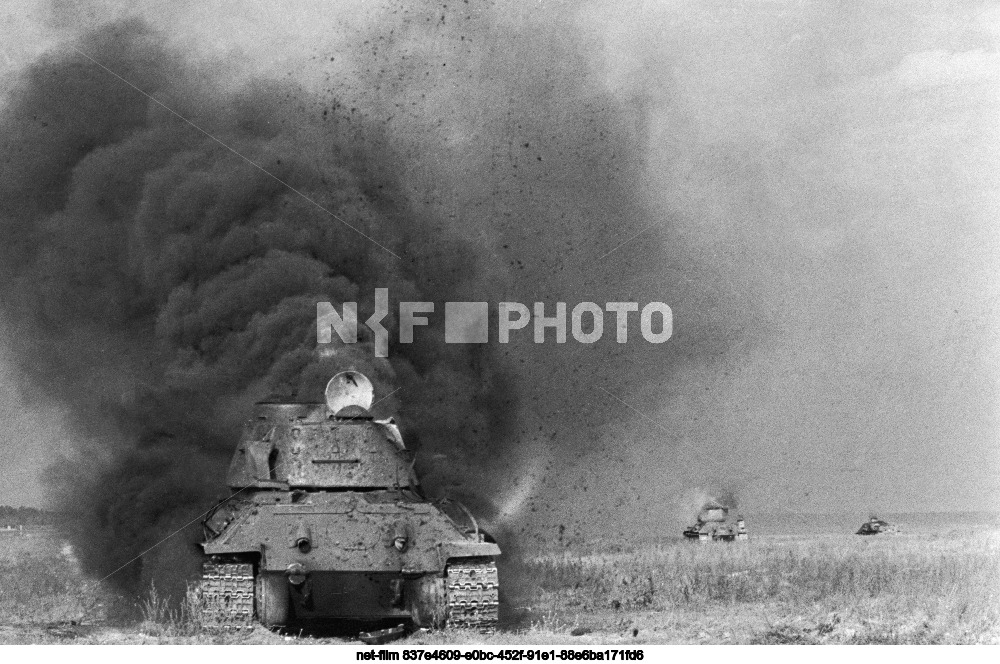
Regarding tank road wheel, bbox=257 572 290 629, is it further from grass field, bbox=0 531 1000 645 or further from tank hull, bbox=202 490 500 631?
grass field, bbox=0 531 1000 645

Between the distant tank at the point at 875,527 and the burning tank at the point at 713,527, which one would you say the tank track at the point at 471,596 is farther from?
the distant tank at the point at 875,527

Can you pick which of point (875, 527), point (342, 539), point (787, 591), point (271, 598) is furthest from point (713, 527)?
point (271, 598)

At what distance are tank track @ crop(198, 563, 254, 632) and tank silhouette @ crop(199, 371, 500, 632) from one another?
2 cm

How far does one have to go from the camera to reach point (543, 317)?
1715 inches

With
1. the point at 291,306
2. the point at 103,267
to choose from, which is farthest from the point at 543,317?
the point at 103,267

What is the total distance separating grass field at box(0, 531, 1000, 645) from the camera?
31078 millimetres

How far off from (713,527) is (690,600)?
44.6ft

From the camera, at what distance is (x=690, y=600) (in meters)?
34.8

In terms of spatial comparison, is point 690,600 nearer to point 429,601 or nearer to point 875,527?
point 429,601

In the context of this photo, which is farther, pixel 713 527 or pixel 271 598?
pixel 713 527

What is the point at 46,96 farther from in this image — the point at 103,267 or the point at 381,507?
the point at 381,507

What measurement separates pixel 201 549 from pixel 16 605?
16.1ft

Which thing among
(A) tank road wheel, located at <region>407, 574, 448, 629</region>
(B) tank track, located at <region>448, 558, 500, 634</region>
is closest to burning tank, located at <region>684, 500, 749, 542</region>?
(A) tank road wheel, located at <region>407, 574, 448, 629</region>

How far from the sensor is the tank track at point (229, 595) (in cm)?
3023
